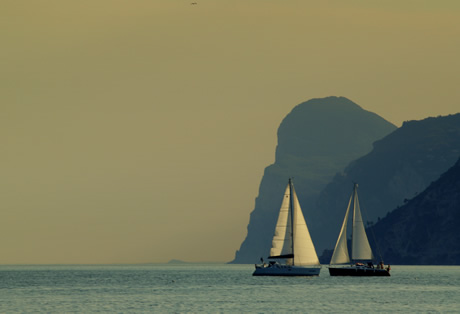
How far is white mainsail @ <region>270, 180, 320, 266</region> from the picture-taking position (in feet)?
557

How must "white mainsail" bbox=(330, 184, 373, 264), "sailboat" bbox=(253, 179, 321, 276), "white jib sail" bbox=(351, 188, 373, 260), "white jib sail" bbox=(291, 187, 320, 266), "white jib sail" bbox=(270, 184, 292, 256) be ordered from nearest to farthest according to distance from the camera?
"white jib sail" bbox=(270, 184, 292, 256), "sailboat" bbox=(253, 179, 321, 276), "white jib sail" bbox=(291, 187, 320, 266), "white mainsail" bbox=(330, 184, 373, 264), "white jib sail" bbox=(351, 188, 373, 260)

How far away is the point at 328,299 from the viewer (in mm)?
125688

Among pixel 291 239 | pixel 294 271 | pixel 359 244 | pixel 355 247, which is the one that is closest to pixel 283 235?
pixel 291 239

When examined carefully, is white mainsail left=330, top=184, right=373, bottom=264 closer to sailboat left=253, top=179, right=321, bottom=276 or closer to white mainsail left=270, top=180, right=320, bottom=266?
sailboat left=253, top=179, right=321, bottom=276

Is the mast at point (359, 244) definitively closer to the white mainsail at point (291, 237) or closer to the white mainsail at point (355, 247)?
the white mainsail at point (355, 247)

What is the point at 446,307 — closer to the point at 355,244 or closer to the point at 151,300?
the point at 151,300

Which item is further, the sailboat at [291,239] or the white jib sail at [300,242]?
the white jib sail at [300,242]

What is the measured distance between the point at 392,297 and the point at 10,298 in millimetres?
53616

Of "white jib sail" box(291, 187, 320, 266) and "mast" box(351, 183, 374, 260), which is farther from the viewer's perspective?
"mast" box(351, 183, 374, 260)

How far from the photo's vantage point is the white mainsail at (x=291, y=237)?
170 m

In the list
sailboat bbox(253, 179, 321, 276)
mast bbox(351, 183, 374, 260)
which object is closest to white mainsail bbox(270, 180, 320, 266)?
sailboat bbox(253, 179, 321, 276)

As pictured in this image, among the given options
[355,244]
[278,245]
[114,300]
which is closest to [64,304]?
[114,300]

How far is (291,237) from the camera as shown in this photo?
170m

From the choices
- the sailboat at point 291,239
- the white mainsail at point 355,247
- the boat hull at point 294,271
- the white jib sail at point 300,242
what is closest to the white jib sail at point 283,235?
the sailboat at point 291,239
